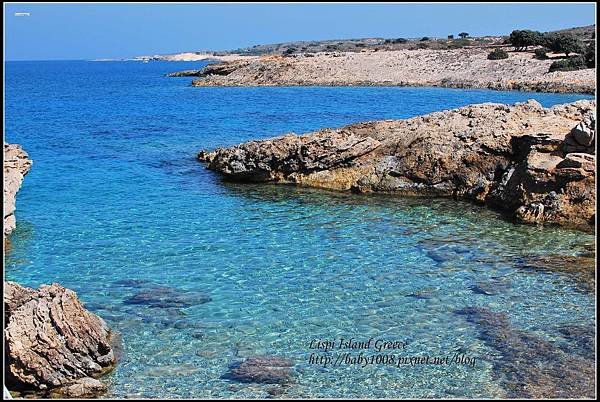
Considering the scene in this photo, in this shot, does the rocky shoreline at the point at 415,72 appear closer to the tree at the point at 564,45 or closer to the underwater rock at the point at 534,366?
the tree at the point at 564,45

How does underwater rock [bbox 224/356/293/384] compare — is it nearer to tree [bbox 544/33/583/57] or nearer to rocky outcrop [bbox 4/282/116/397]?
rocky outcrop [bbox 4/282/116/397]

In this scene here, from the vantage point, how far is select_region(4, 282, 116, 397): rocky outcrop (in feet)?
29.2

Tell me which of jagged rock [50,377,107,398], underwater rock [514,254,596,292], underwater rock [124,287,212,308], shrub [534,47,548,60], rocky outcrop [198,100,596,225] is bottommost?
jagged rock [50,377,107,398]

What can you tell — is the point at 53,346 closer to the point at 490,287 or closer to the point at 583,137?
the point at 490,287

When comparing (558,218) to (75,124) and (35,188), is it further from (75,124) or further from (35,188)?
(75,124)

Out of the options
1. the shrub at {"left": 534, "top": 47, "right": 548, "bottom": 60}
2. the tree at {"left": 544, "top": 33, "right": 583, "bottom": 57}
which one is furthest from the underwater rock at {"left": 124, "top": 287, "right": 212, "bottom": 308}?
the tree at {"left": 544, "top": 33, "right": 583, "bottom": 57}

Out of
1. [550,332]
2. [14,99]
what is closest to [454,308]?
[550,332]

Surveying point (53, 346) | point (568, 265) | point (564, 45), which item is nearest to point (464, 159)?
point (568, 265)

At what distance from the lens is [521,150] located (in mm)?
19516

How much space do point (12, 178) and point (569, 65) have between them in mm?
50573

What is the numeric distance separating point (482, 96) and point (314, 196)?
1347 inches

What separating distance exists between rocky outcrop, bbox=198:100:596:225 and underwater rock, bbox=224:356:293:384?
9.51m

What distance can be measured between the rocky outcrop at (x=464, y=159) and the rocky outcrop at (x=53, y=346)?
11369 millimetres

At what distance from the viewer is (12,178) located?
647 inches
